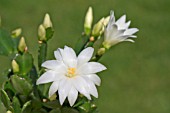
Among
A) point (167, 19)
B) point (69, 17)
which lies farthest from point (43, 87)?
point (167, 19)

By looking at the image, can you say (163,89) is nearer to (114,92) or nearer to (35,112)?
(114,92)

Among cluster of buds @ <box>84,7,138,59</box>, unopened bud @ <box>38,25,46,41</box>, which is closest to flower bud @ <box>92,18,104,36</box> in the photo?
cluster of buds @ <box>84,7,138,59</box>

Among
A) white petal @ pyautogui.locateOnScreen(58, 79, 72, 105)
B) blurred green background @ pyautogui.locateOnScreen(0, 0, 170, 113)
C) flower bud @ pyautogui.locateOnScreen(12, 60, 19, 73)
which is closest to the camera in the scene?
white petal @ pyautogui.locateOnScreen(58, 79, 72, 105)

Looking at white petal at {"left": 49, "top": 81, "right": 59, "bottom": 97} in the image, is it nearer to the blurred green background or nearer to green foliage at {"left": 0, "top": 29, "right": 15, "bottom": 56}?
green foliage at {"left": 0, "top": 29, "right": 15, "bottom": 56}

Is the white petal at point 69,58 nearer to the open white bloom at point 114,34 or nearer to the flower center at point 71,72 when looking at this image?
the flower center at point 71,72

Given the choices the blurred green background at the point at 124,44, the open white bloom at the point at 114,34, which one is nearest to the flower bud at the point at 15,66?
the open white bloom at the point at 114,34

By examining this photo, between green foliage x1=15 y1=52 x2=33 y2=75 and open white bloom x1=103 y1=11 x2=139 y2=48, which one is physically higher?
open white bloom x1=103 y1=11 x2=139 y2=48

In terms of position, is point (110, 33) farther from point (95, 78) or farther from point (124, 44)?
point (124, 44)

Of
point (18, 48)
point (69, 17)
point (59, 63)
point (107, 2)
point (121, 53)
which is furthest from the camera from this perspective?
point (107, 2)
